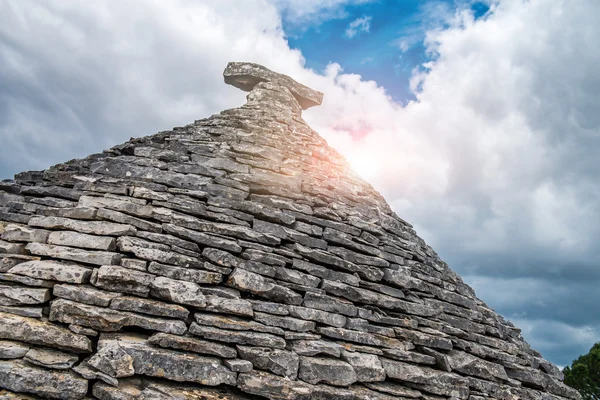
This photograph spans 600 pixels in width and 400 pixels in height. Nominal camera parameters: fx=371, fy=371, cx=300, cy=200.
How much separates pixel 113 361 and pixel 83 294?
99cm

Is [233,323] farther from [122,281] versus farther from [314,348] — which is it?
[122,281]

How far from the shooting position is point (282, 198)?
22.4ft

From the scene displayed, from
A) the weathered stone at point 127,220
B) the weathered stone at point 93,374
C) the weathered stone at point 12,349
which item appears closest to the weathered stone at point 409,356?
the weathered stone at point 93,374

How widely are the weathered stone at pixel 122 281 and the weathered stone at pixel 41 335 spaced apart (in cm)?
69

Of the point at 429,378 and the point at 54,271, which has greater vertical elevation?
the point at 54,271

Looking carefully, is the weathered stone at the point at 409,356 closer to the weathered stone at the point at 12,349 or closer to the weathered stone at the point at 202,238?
the weathered stone at the point at 202,238

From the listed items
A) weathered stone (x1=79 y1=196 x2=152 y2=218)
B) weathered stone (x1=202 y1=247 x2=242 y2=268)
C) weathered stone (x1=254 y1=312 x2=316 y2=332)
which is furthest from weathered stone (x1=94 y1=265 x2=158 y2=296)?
weathered stone (x1=254 y1=312 x2=316 y2=332)

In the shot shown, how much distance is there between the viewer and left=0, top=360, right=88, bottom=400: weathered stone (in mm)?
3766

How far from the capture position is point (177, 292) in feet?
16.0

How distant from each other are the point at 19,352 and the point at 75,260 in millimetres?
1301

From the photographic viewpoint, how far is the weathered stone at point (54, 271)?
475cm

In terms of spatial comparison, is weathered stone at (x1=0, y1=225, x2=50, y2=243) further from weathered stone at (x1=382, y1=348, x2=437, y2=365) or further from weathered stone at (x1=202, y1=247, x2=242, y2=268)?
weathered stone at (x1=382, y1=348, x2=437, y2=365)

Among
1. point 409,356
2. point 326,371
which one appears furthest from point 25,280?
point 409,356

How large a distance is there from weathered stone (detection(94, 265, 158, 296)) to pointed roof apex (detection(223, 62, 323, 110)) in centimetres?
656
